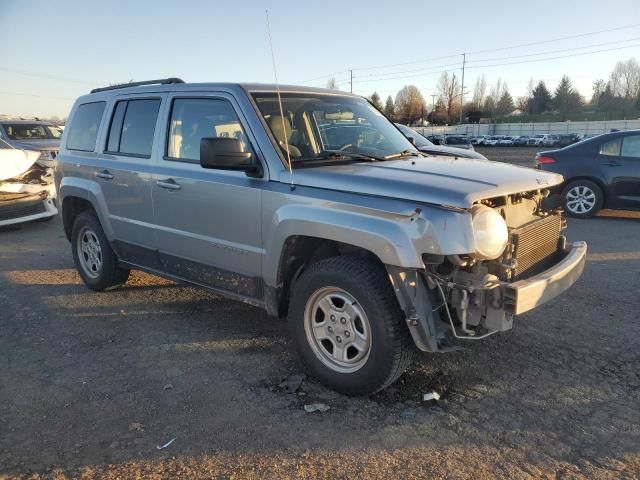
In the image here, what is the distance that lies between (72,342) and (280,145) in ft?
7.98

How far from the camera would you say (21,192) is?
30.2 feet

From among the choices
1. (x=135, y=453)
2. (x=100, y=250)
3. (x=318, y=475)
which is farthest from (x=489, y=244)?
(x=100, y=250)

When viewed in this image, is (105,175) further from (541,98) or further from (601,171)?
(541,98)

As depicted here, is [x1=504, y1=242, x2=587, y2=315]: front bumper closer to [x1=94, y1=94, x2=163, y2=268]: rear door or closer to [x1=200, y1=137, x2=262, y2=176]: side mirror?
[x1=200, y1=137, x2=262, y2=176]: side mirror

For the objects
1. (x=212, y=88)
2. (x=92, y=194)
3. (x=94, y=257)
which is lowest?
(x=94, y=257)

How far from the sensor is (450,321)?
3117mm

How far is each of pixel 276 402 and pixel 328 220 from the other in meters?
1.23

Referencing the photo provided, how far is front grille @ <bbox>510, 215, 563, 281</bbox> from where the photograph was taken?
11.1 ft

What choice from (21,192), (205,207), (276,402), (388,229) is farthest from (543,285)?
(21,192)

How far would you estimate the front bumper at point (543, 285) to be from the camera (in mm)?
2998

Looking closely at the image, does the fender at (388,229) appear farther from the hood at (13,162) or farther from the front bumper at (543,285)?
→ the hood at (13,162)

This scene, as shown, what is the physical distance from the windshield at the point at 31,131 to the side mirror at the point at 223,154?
13725 millimetres

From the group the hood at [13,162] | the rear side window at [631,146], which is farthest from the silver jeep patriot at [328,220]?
the rear side window at [631,146]

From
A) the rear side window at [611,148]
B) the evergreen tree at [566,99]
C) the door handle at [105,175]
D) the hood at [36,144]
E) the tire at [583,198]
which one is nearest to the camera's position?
the door handle at [105,175]
